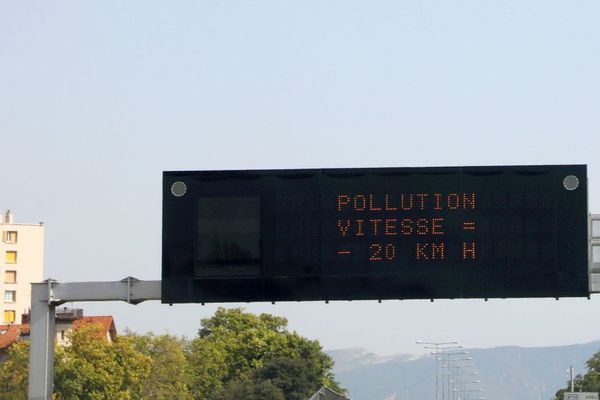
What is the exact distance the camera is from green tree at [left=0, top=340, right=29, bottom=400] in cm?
10106

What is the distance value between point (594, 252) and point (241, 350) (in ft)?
424

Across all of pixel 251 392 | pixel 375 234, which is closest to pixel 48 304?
pixel 375 234

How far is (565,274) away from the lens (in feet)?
114

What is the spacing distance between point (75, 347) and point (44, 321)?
226 ft

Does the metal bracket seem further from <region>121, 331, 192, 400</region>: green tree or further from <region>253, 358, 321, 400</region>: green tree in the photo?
<region>253, 358, 321, 400</region>: green tree

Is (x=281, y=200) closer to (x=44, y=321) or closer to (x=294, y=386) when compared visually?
(x=44, y=321)

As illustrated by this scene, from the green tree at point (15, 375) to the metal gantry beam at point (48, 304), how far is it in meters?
64.5

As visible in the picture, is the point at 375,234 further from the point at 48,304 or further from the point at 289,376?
the point at 289,376

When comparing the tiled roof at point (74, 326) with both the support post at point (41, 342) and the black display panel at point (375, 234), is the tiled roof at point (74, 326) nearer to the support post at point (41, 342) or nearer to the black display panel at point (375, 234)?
the support post at point (41, 342)

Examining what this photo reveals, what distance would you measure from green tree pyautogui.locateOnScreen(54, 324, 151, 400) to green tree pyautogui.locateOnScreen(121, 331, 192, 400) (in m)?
16.1

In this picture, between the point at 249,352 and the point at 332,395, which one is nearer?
the point at 332,395

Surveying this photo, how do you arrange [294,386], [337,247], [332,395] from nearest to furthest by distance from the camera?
1. [337,247]
2. [332,395]
3. [294,386]

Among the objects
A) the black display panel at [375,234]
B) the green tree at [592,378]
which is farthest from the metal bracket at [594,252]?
the green tree at [592,378]

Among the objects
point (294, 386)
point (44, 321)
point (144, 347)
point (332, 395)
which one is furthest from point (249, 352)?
point (44, 321)
